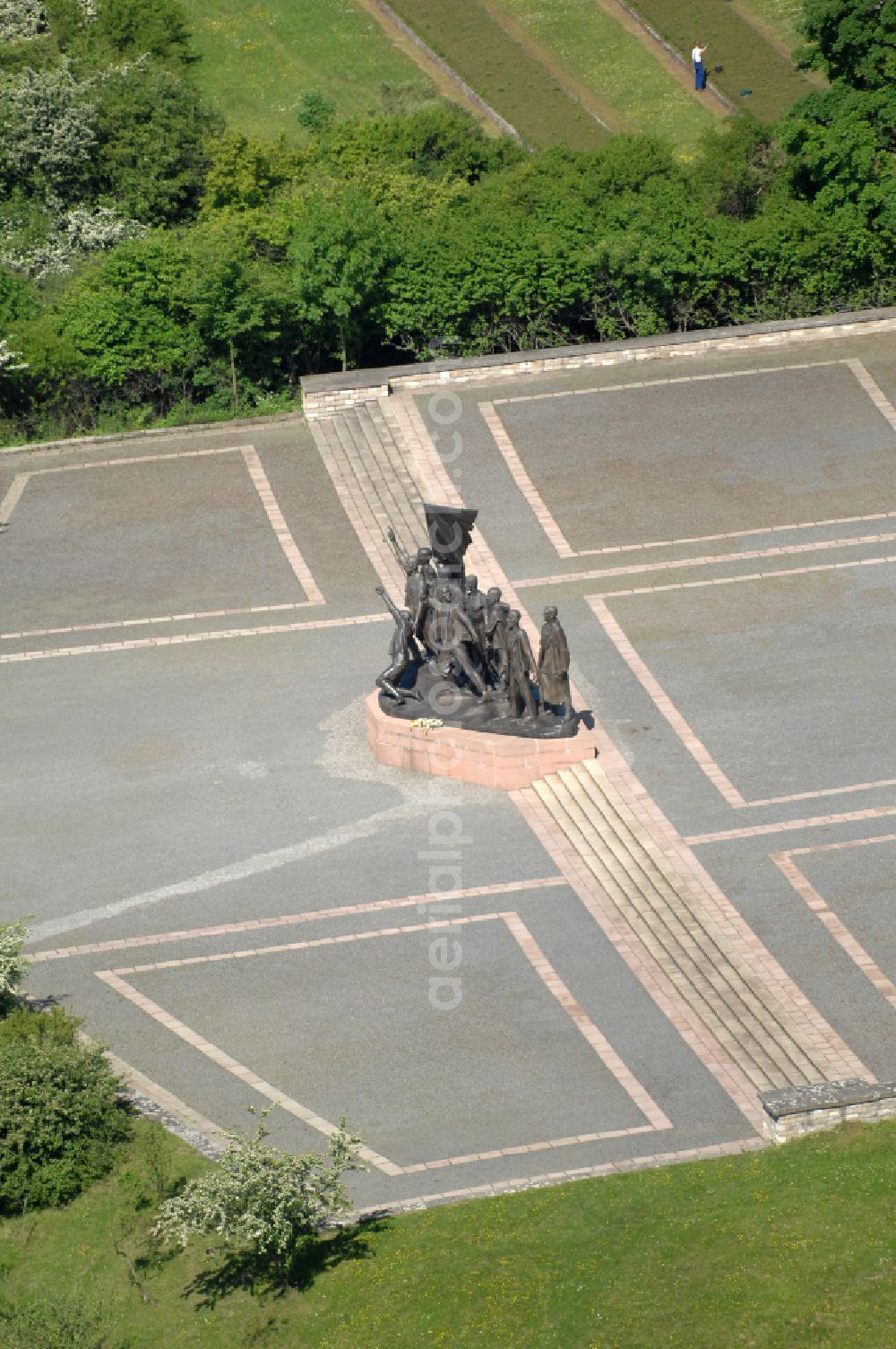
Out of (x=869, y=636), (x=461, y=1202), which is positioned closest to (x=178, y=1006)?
(x=461, y=1202)

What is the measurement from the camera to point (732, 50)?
70.9 meters

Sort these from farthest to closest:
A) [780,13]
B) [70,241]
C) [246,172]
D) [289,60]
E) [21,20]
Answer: [780,13] < [289,60] < [21,20] < [246,172] < [70,241]

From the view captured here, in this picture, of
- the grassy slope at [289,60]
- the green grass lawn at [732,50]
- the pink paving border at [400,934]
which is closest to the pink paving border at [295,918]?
the pink paving border at [400,934]

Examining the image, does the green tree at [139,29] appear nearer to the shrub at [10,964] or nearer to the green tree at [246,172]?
the green tree at [246,172]

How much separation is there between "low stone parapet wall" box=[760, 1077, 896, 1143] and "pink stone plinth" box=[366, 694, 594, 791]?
30.9 feet

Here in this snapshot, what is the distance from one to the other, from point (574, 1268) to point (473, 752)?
1238 centimetres

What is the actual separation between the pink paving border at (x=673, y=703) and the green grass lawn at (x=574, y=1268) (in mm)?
8613

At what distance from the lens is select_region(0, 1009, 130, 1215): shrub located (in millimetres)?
25375

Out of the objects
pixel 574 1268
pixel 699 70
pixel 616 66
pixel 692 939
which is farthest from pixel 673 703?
pixel 616 66

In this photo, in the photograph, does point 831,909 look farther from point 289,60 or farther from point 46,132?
point 289,60

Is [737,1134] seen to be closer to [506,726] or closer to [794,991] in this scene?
[794,991]

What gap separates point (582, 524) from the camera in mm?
41406

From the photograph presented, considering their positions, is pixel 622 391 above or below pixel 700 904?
above

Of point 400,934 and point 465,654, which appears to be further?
point 465,654
